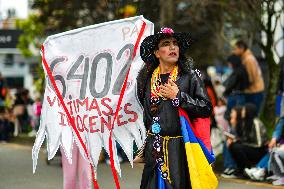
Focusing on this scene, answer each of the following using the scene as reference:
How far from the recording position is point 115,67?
659 centimetres

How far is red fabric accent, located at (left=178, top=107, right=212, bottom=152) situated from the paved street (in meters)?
3.89

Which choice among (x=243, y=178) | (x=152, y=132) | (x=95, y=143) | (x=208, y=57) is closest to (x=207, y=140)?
(x=152, y=132)

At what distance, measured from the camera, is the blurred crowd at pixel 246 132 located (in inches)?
388

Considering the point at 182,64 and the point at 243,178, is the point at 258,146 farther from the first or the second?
the point at 182,64

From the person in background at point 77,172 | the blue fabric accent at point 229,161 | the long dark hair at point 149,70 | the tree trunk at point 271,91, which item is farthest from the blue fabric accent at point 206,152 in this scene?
the tree trunk at point 271,91

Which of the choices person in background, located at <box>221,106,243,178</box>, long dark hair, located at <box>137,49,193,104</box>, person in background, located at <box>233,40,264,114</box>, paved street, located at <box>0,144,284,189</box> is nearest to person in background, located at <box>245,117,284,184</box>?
paved street, located at <box>0,144,284,189</box>

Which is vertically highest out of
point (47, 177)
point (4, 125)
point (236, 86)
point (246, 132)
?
point (236, 86)

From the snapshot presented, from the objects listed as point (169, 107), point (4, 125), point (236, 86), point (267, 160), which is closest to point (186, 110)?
point (169, 107)

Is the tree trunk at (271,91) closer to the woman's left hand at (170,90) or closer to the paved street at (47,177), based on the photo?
the paved street at (47,177)

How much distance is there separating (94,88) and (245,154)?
4358mm

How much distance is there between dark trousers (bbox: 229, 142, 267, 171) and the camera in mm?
10453

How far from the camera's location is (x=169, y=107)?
5.66 m

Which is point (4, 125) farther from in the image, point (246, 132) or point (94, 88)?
point (94, 88)

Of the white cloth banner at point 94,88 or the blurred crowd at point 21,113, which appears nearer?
the white cloth banner at point 94,88
